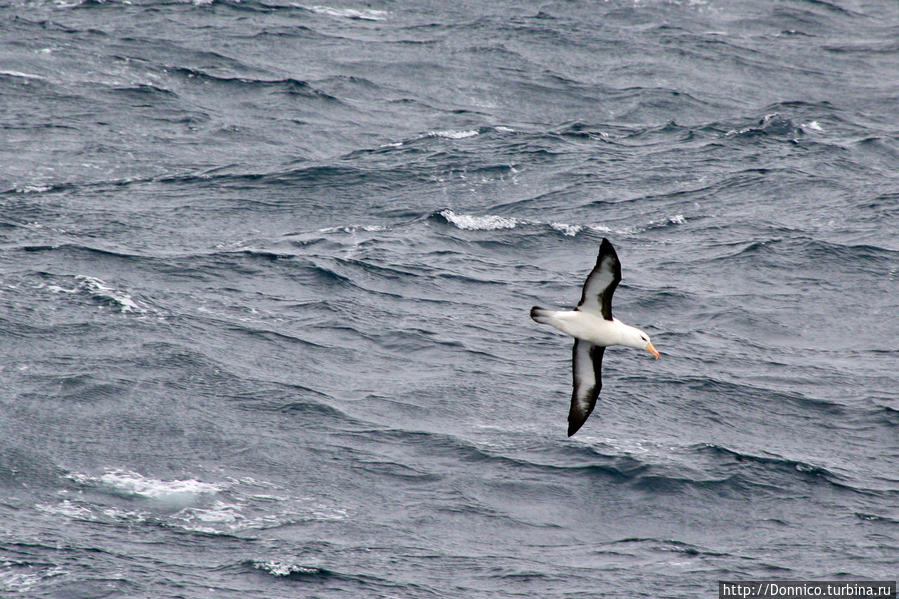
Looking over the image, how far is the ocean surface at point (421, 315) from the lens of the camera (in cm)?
2031

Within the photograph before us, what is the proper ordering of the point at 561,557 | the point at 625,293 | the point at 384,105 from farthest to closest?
the point at 384,105
the point at 625,293
the point at 561,557

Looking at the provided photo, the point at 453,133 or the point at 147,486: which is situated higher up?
the point at 453,133

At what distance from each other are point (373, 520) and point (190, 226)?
36.1 feet

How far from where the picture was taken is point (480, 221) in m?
30.2

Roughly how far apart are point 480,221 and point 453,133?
606 centimetres

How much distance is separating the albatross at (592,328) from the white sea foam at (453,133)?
17385 millimetres

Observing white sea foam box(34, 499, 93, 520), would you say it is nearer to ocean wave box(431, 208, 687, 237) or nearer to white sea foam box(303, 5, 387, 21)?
ocean wave box(431, 208, 687, 237)

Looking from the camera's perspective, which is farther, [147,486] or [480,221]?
[480,221]

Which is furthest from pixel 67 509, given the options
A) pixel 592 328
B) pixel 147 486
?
pixel 592 328

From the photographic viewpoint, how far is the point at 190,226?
29.6 meters

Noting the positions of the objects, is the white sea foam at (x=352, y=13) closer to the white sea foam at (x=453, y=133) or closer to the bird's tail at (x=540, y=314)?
the white sea foam at (x=453, y=133)

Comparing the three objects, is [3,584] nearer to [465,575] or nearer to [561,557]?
[465,575]

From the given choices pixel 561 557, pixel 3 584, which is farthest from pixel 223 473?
pixel 561 557

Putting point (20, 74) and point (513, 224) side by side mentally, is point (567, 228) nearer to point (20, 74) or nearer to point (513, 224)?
point (513, 224)
